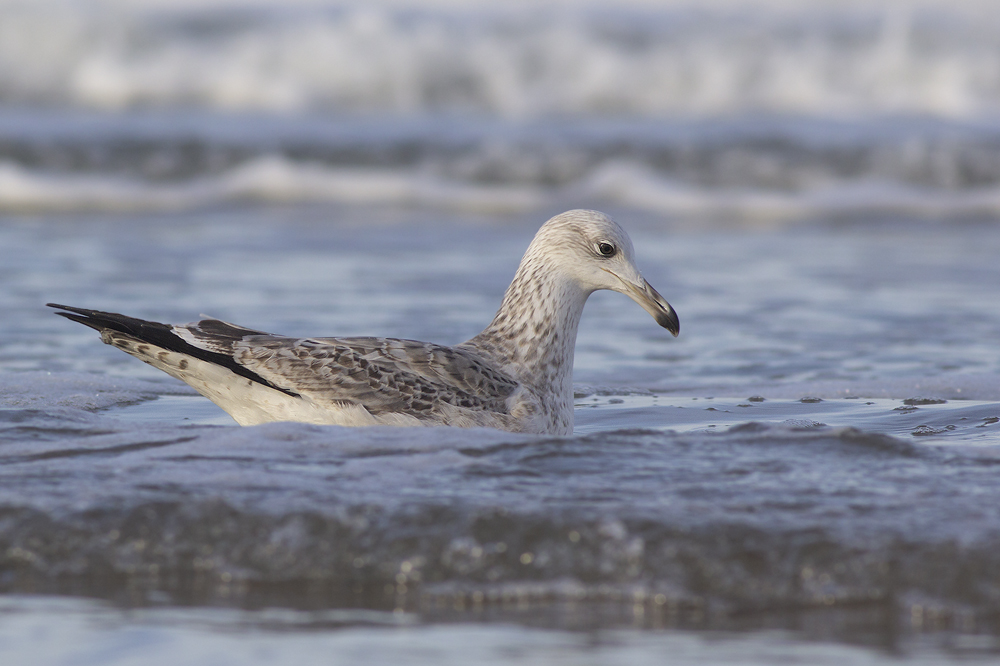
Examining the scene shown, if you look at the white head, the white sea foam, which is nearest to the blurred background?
the white sea foam

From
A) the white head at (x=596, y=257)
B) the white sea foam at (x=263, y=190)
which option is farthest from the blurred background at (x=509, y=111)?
the white head at (x=596, y=257)

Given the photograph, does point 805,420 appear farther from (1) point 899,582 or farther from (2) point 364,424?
(1) point 899,582

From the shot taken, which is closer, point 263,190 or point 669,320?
point 669,320

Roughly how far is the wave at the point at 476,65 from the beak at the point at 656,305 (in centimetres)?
1426

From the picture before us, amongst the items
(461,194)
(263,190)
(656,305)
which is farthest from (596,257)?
(263,190)

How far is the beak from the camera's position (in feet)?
16.8

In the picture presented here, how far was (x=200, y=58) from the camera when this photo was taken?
19.9 m

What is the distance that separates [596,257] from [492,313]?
2864mm

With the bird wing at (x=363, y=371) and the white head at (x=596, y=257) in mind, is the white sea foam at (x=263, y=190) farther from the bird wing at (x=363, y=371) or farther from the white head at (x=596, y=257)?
the bird wing at (x=363, y=371)

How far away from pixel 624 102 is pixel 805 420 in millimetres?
14607

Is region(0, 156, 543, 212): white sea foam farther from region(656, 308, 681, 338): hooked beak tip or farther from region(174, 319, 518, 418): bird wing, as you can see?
region(174, 319, 518, 418): bird wing

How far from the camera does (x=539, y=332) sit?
514cm

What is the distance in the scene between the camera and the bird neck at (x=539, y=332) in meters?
5.09

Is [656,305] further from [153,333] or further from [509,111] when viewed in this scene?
[509,111]
